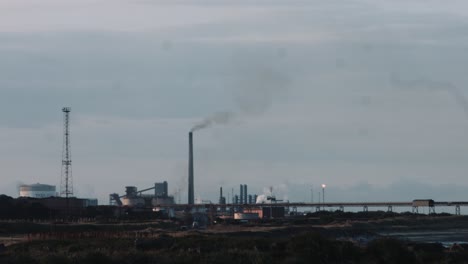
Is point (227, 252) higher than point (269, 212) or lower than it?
lower

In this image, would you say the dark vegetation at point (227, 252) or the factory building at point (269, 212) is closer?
the dark vegetation at point (227, 252)

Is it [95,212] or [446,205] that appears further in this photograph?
[446,205]

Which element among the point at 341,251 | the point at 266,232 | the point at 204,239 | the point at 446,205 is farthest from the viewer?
the point at 446,205

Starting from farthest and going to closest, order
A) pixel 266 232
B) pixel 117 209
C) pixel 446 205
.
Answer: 1. pixel 446 205
2. pixel 117 209
3. pixel 266 232

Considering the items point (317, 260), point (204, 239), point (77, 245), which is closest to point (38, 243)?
point (77, 245)

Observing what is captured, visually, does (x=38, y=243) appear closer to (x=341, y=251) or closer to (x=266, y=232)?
(x=341, y=251)

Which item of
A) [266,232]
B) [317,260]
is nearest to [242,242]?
[317,260]

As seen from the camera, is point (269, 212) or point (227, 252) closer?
point (227, 252)

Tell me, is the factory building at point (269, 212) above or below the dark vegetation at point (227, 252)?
above

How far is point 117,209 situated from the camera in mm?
156875

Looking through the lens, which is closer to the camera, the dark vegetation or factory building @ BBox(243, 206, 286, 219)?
the dark vegetation

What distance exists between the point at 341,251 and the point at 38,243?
2082 cm

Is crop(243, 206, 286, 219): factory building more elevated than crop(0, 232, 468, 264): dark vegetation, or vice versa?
crop(243, 206, 286, 219): factory building

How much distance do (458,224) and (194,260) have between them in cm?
10088
